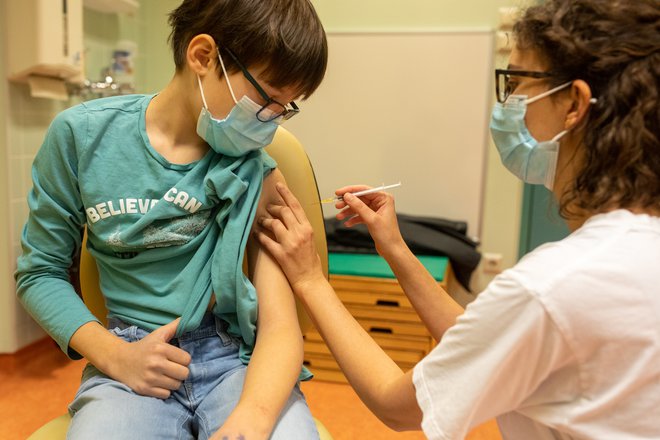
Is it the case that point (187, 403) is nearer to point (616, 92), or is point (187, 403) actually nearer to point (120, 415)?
point (120, 415)

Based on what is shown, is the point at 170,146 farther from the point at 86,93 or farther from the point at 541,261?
the point at 86,93

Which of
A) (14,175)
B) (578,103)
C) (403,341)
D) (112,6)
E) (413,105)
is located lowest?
(403,341)

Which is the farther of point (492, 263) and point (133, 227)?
point (492, 263)

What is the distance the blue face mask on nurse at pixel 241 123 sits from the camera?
1090 mm

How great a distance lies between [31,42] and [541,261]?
221 centimetres

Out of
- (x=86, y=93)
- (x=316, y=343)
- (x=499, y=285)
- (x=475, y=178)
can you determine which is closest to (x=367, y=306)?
(x=316, y=343)

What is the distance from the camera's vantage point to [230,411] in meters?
0.99

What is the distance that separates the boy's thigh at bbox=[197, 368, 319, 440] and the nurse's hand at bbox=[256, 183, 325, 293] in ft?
0.67

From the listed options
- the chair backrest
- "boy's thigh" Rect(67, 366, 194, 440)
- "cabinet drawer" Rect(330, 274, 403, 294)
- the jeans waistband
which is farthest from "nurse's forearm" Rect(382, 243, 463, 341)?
"cabinet drawer" Rect(330, 274, 403, 294)

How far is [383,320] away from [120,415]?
1.85 meters

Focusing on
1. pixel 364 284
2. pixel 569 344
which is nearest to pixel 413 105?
pixel 364 284

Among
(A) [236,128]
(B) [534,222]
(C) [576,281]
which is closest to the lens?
(C) [576,281]

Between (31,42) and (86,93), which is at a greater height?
(31,42)

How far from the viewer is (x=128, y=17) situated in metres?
3.26
